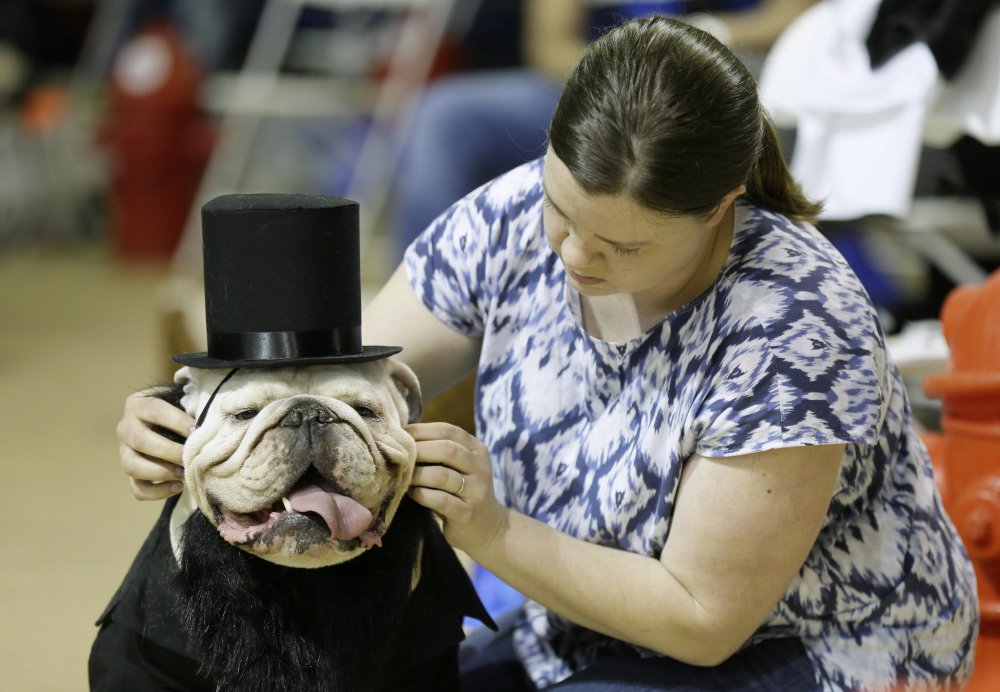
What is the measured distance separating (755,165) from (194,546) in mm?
621

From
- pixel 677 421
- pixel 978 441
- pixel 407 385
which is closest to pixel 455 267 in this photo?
pixel 407 385

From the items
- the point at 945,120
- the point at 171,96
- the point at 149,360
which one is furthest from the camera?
the point at 171,96

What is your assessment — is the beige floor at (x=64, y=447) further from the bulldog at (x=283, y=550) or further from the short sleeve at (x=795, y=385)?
the short sleeve at (x=795, y=385)

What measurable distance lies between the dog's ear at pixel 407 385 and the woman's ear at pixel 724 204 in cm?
31

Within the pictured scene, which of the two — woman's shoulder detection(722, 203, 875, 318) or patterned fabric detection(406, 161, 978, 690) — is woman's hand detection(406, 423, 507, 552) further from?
woman's shoulder detection(722, 203, 875, 318)

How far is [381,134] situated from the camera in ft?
13.0

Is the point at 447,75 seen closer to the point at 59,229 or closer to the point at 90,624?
the point at 59,229

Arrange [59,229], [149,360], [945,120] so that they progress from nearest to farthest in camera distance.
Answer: [945,120] < [149,360] < [59,229]

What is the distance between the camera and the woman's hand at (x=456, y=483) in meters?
A: 1.08

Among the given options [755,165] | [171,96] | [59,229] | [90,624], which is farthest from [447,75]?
[755,165]

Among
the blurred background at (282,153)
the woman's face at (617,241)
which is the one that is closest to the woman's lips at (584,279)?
the woman's face at (617,241)

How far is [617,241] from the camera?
3.64ft

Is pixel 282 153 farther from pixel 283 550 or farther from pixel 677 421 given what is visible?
pixel 283 550

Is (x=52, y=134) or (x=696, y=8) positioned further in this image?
(x=52, y=134)
